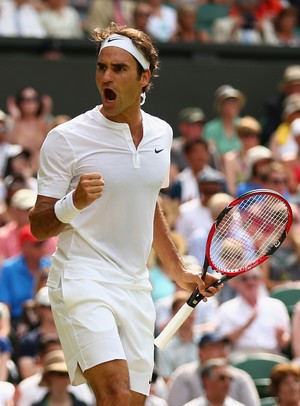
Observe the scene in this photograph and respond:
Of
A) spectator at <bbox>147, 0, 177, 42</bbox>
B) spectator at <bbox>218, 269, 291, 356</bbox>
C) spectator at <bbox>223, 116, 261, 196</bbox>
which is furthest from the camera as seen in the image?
spectator at <bbox>147, 0, 177, 42</bbox>

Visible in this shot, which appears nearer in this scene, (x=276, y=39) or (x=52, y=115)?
(x=52, y=115)

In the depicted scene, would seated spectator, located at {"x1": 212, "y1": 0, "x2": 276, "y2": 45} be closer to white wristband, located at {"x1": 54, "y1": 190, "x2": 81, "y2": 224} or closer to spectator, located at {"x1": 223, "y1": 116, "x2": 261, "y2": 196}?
spectator, located at {"x1": 223, "y1": 116, "x2": 261, "y2": 196}

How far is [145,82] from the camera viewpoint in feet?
19.5

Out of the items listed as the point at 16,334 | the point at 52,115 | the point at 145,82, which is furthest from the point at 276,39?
the point at 145,82

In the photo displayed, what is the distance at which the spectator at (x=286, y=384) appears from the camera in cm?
898

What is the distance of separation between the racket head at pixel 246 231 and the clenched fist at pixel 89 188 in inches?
33.1

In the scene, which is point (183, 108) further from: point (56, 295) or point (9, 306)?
point (56, 295)

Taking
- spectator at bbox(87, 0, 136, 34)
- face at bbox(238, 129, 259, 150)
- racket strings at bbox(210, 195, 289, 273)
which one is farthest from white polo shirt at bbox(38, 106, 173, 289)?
spectator at bbox(87, 0, 136, 34)

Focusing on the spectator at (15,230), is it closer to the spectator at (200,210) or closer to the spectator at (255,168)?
the spectator at (200,210)

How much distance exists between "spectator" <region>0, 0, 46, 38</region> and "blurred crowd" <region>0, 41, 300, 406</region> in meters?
0.89

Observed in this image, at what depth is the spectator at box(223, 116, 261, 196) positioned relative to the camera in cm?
1326

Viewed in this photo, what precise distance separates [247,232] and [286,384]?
264 cm

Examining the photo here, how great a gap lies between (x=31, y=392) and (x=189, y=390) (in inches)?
45.8

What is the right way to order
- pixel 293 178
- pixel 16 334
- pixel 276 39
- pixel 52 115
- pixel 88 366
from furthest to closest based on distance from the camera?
1. pixel 276 39
2. pixel 52 115
3. pixel 293 178
4. pixel 16 334
5. pixel 88 366
